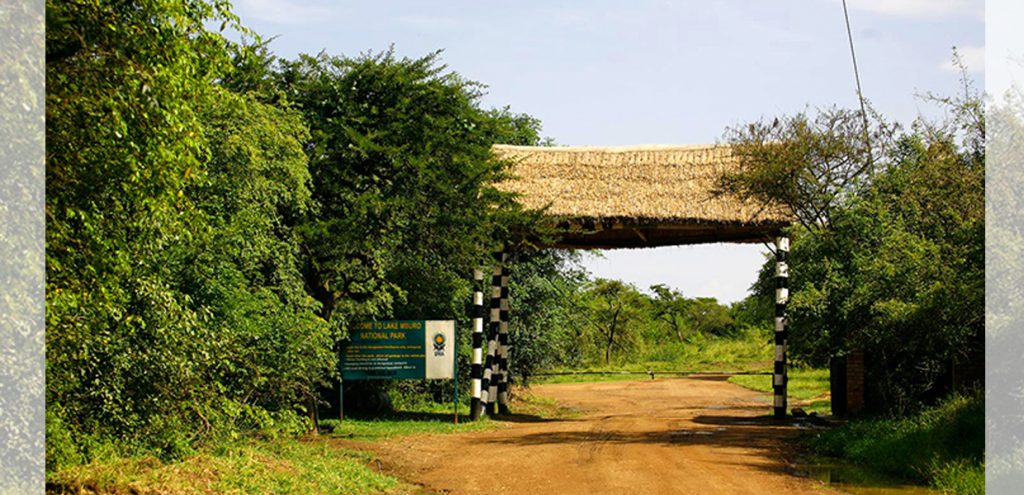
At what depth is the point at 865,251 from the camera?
17.4 m

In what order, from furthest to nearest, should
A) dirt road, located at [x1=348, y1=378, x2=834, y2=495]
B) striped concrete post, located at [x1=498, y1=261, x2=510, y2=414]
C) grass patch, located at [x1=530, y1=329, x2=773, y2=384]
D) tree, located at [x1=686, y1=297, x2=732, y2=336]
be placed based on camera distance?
tree, located at [x1=686, y1=297, x2=732, y2=336], grass patch, located at [x1=530, y1=329, x2=773, y2=384], striped concrete post, located at [x1=498, y1=261, x2=510, y2=414], dirt road, located at [x1=348, y1=378, x2=834, y2=495]

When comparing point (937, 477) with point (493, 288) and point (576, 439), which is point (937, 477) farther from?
point (493, 288)

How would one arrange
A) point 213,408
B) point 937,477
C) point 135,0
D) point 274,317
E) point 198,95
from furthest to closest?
point 274,317, point 213,408, point 937,477, point 198,95, point 135,0

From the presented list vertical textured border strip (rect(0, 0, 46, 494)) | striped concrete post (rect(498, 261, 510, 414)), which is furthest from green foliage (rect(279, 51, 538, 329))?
vertical textured border strip (rect(0, 0, 46, 494))

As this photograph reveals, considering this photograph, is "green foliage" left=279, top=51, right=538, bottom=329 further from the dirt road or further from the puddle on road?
the puddle on road

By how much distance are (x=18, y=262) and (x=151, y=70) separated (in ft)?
5.11

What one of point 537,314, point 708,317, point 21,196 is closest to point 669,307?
point 708,317

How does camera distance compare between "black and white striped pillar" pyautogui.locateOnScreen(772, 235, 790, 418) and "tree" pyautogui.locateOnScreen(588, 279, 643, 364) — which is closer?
"black and white striped pillar" pyautogui.locateOnScreen(772, 235, 790, 418)

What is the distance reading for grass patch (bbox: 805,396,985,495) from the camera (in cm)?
1109

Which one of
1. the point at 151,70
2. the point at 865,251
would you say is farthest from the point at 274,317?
the point at 865,251

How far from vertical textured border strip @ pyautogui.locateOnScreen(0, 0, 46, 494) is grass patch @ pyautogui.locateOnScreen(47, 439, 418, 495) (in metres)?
1.68

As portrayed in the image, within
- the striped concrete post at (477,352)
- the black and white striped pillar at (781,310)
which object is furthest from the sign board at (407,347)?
the black and white striped pillar at (781,310)

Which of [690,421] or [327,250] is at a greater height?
[327,250]

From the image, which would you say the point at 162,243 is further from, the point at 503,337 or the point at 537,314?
the point at 537,314
